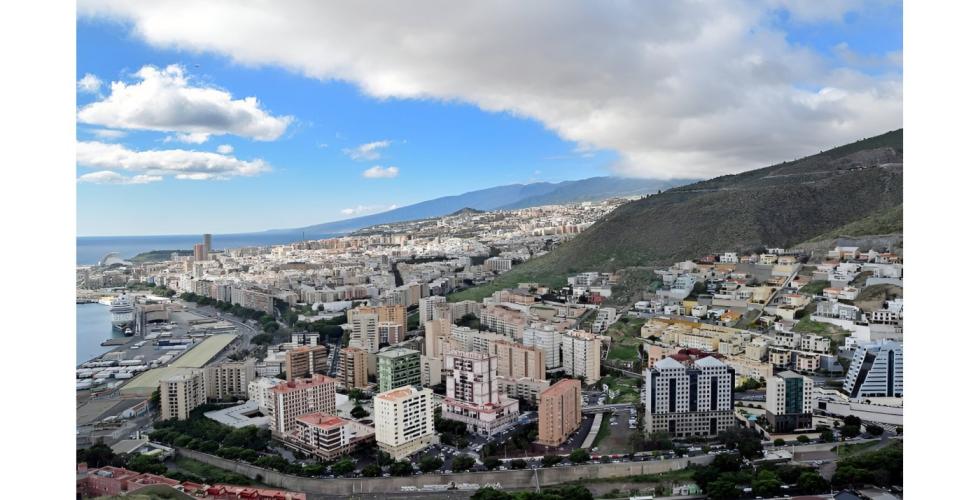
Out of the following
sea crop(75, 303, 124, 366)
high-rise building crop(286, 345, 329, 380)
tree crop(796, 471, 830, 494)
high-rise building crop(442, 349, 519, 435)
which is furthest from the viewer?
sea crop(75, 303, 124, 366)

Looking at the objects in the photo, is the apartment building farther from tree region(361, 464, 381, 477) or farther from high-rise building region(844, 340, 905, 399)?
high-rise building region(844, 340, 905, 399)

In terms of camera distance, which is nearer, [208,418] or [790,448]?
[790,448]

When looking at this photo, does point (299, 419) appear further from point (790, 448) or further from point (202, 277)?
point (202, 277)

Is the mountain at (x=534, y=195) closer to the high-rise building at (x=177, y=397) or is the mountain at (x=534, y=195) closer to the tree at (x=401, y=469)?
the high-rise building at (x=177, y=397)

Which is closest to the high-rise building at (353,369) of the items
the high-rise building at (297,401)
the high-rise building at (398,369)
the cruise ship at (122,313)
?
the high-rise building at (398,369)

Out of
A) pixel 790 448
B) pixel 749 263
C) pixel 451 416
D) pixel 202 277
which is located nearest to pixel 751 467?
pixel 790 448

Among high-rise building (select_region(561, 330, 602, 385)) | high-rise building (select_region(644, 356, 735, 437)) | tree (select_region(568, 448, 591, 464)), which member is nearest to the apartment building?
tree (select_region(568, 448, 591, 464))
